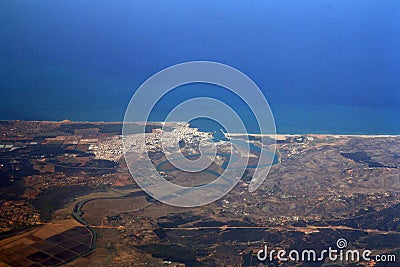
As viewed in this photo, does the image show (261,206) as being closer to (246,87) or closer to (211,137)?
(211,137)

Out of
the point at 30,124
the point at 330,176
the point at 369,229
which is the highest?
the point at 30,124

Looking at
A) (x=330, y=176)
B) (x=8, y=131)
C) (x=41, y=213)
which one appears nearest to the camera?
(x=41, y=213)

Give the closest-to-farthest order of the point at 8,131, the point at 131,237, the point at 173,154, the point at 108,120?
the point at 131,237 → the point at 173,154 → the point at 8,131 → the point at 108,120

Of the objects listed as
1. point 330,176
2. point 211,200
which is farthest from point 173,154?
point 330,176

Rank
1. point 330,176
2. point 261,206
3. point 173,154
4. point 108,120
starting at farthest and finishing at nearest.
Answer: point 108,120 < point 173,154 < point 330,176 < point 261,206

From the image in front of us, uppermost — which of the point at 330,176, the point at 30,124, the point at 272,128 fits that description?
the point at 272,128

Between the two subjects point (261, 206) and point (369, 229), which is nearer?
point (369, 229)

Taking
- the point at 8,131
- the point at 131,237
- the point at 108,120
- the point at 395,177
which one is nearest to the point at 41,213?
the point at 131,237

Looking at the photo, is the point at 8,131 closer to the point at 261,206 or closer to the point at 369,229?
the point at 261,206

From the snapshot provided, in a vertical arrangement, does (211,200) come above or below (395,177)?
below
